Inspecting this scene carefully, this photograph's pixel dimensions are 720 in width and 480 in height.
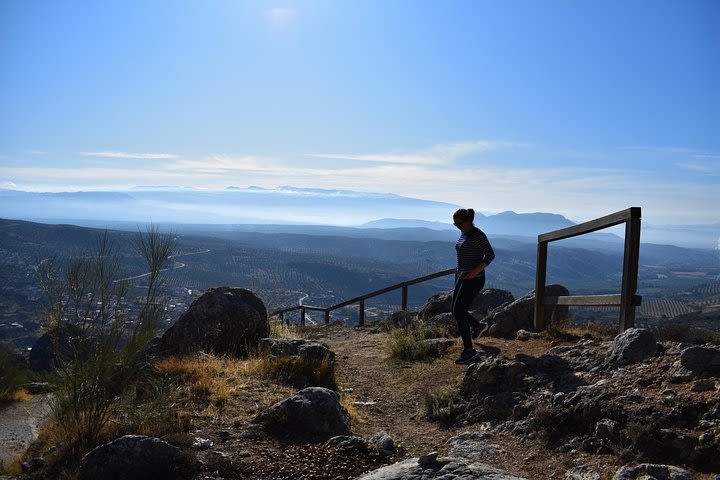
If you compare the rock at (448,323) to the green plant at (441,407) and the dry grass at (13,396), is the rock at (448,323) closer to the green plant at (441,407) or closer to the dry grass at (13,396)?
the green plant at (441,407)

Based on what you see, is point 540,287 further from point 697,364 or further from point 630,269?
point 697,364

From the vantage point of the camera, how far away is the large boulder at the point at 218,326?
906cm

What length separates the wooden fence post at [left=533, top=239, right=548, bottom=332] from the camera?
28.1 ft

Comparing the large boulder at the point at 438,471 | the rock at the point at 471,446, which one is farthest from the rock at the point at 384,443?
the large boulder at the point at 438,471

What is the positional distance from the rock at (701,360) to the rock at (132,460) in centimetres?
461

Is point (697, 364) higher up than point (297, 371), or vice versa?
point (697, 364)

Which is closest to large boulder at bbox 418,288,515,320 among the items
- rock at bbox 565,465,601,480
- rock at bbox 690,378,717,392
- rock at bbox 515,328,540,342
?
rock at bbox 515,328,540,342

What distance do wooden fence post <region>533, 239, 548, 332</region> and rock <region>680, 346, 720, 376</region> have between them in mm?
3849

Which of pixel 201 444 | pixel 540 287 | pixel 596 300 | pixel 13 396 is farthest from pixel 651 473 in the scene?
pixel 13 396

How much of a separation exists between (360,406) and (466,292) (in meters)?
2.27

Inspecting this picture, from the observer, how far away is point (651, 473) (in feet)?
11.5

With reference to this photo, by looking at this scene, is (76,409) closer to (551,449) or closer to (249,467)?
(249,467)

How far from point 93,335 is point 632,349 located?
5675 millimetres

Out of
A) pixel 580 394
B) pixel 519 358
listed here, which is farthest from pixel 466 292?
pixel 580 394
